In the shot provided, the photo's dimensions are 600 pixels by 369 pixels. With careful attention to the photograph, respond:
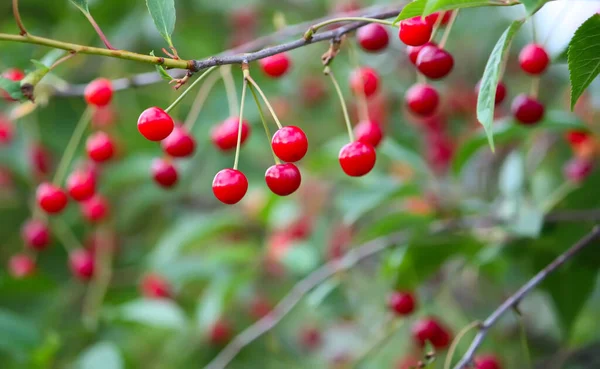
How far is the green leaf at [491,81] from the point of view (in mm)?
788

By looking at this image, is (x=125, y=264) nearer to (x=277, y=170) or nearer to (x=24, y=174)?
(x=24, y=174)

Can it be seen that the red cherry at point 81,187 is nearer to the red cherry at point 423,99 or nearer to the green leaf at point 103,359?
the green leaf at point 103,359

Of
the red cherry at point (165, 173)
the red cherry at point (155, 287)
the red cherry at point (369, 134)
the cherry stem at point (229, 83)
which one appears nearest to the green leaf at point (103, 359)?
the red cherry at point (155, 287)

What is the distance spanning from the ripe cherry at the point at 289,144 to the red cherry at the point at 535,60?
53cm

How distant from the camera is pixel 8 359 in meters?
2.02

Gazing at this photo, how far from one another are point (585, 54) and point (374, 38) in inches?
20.1

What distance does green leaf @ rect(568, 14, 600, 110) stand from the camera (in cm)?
84

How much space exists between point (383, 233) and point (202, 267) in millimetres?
893

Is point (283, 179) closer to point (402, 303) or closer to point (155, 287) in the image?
point (402, 303)

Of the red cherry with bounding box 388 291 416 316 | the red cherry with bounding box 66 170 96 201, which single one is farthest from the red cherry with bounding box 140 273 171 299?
the red cherry with bounding box 388 291 416 316

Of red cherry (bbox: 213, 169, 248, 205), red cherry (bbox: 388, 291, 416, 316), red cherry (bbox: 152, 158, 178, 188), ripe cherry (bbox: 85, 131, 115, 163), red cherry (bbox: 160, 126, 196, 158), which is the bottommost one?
red cherry (bbox: 388, 291, 416, 316)

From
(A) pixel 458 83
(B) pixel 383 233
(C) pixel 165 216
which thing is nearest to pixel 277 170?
(B) pixel 383 233

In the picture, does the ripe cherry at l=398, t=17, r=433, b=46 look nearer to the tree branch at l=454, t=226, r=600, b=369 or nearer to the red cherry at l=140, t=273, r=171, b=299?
the tree branch at l=454, t=226, r=600, b=369

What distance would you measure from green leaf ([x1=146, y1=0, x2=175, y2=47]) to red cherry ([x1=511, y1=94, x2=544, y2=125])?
758 millimetres
